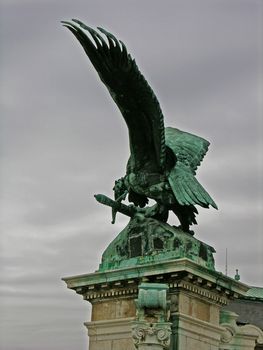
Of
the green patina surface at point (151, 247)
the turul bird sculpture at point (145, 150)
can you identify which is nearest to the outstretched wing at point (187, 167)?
the turul bird sculpture at point (145, 150)

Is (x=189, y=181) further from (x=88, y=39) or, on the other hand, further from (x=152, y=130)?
(x=88, y=39)

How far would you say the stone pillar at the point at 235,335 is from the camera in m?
14.7

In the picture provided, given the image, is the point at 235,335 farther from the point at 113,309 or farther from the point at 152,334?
the point at 152,334

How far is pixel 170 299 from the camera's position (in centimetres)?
1325

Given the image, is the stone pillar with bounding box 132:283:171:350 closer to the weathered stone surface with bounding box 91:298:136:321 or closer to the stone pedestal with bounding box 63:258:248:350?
the stone pedestal with bounding box 63:258:248:350

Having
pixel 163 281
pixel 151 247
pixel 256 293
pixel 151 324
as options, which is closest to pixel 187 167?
pixel 151 247

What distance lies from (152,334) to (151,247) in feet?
5.88

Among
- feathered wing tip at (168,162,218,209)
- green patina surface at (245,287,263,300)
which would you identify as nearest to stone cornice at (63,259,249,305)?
feathered wing tip at (168,162,218,209)

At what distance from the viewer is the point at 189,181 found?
46.6ft

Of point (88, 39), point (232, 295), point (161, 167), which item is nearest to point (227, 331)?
point (232, 295)

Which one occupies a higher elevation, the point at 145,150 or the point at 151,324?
the point at 145,150

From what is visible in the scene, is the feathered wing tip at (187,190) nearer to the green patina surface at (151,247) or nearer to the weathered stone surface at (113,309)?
the green patina surface at (151,247)

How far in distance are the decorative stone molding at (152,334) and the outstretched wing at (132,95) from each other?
3025 millimetres

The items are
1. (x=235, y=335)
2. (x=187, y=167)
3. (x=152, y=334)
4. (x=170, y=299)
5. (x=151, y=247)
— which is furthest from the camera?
(x=235, y=335)
